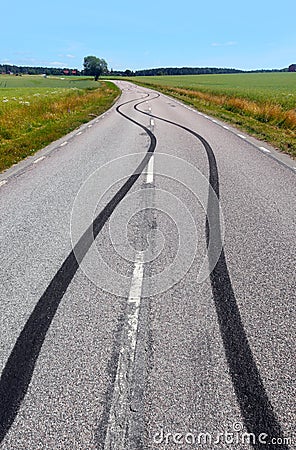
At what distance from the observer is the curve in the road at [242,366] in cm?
197

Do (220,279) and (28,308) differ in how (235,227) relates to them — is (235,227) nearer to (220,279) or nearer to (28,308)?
(220,279)

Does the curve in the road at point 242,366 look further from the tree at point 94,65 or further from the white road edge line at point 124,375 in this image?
the tree at point 94,65

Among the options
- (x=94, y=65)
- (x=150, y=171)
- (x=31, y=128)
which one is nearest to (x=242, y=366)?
(x=150, y=171)

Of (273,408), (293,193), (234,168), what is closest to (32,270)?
(273,408)

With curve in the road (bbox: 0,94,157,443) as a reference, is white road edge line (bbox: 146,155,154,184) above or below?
below

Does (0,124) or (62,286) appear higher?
(62,286)

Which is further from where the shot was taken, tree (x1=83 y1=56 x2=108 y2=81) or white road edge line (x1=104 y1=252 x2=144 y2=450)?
tree (x1=83 y1=56 x2=108 y2=81)

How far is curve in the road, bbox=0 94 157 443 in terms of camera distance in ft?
6.93

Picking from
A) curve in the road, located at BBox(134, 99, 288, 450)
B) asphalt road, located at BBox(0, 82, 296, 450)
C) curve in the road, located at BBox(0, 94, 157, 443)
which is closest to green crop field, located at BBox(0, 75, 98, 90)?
asphalt road, located at BBox(0, 82, 296, 450)

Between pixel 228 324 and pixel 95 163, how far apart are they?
6.35 metres

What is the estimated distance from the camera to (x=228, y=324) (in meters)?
2.77

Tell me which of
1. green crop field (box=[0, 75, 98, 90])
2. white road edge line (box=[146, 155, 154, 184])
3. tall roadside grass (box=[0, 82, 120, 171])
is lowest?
green crop field (box=[0, 75, 98, 90])

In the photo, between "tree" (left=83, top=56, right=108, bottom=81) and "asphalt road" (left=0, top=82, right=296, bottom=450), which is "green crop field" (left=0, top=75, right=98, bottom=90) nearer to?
"tree" (left=83, top=56, right=108, bottom=81)

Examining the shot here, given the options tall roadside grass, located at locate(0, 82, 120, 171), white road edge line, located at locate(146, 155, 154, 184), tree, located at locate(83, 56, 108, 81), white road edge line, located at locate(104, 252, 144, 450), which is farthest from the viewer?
tree, located at locate(83, 56, 108, 81)
